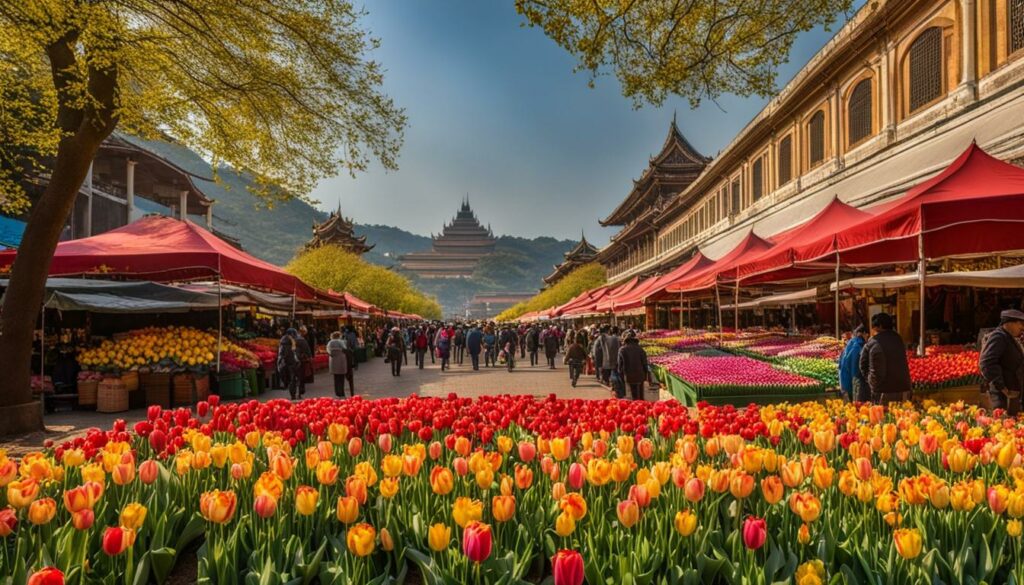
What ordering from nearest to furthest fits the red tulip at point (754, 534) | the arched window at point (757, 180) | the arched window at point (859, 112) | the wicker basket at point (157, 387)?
the red tulip at point (754, 534) < the wicker basket at point (157, 387) < the arched window at point (859, 112) < the arched window at point (757, 180)

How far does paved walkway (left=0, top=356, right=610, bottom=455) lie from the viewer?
27.4ft

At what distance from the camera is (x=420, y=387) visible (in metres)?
14.5

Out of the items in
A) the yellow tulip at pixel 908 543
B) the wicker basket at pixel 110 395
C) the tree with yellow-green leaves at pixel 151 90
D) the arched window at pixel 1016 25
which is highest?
the arched window at pixel 1016 25

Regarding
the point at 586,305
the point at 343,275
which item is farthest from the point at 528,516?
the point at 343,275

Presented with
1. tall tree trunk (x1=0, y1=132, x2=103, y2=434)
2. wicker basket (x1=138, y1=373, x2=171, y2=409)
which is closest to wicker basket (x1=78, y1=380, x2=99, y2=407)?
wicker basket (x1=138, y1=373, x2=171, y2=409)

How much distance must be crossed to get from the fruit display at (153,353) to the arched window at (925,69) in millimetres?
18332

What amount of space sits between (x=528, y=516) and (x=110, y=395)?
33.7 feet

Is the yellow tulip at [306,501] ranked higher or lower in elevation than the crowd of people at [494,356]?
higher

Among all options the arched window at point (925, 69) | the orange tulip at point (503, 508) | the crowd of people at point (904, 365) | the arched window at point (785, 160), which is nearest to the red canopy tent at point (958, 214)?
the crowd of people at point (904, 365)

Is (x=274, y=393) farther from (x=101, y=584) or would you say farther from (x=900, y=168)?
(x=900, y=168)

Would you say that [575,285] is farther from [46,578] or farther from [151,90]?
[46,578]

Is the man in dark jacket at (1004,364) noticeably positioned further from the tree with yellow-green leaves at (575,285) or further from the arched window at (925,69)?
the tree with yellow-green leaves at (575,285)

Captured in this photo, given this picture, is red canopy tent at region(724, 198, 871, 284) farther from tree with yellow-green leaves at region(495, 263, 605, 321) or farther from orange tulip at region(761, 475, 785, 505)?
tree with yellow-green leaves at region(495, 263, 605, 321)

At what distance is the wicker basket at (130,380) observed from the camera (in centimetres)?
1008
